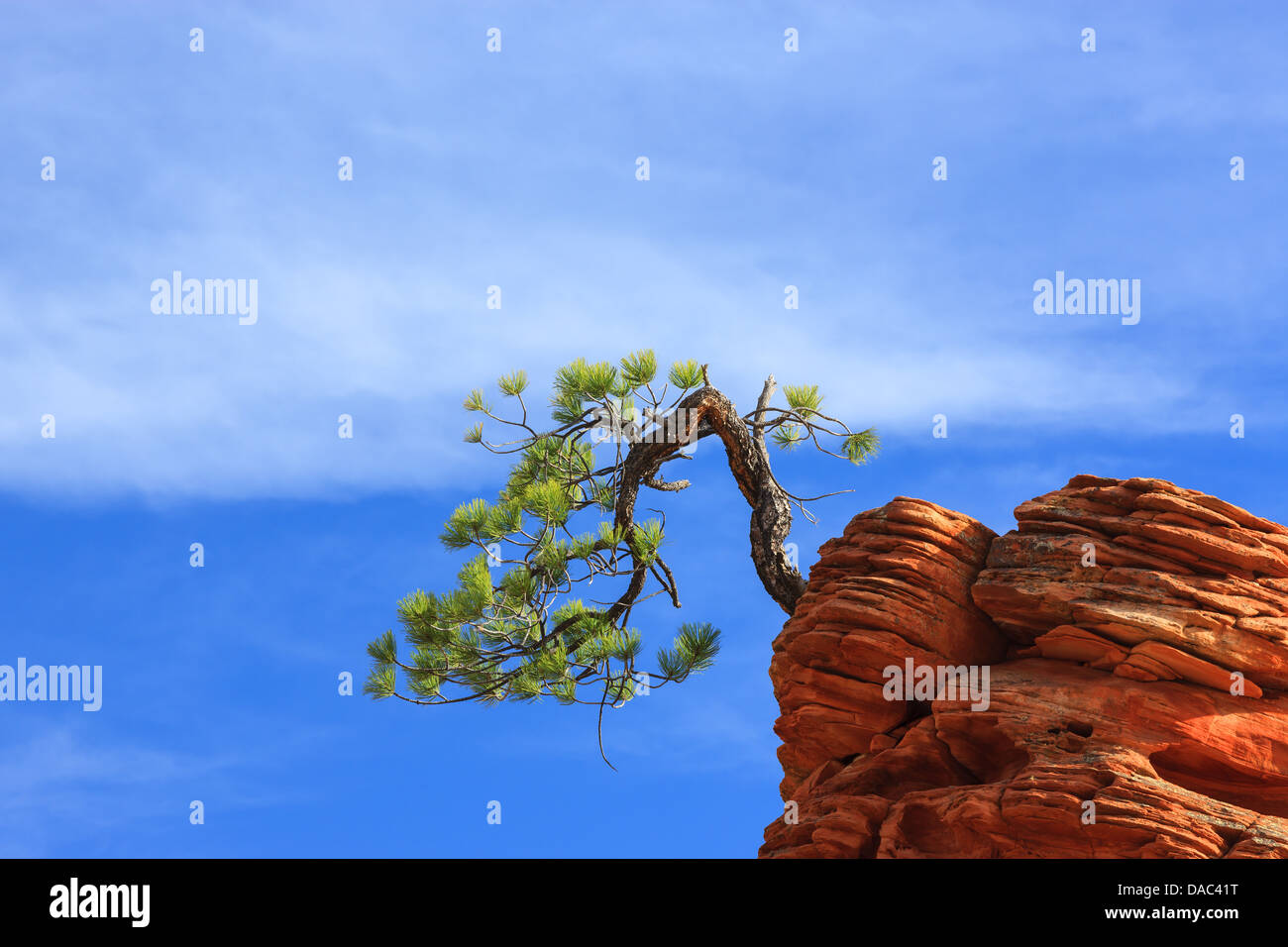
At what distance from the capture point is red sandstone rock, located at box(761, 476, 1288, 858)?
7.24m

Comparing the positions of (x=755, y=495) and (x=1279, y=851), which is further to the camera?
(x=755, y=495)

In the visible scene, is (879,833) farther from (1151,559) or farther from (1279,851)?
(1151,559)

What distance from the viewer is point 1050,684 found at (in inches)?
316

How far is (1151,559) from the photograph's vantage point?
27.6ft

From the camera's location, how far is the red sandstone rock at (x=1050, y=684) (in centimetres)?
724

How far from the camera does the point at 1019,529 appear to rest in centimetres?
895

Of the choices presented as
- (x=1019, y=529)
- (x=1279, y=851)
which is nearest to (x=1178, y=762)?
(x=1279, y=851)

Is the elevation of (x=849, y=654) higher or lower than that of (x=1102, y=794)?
higher
